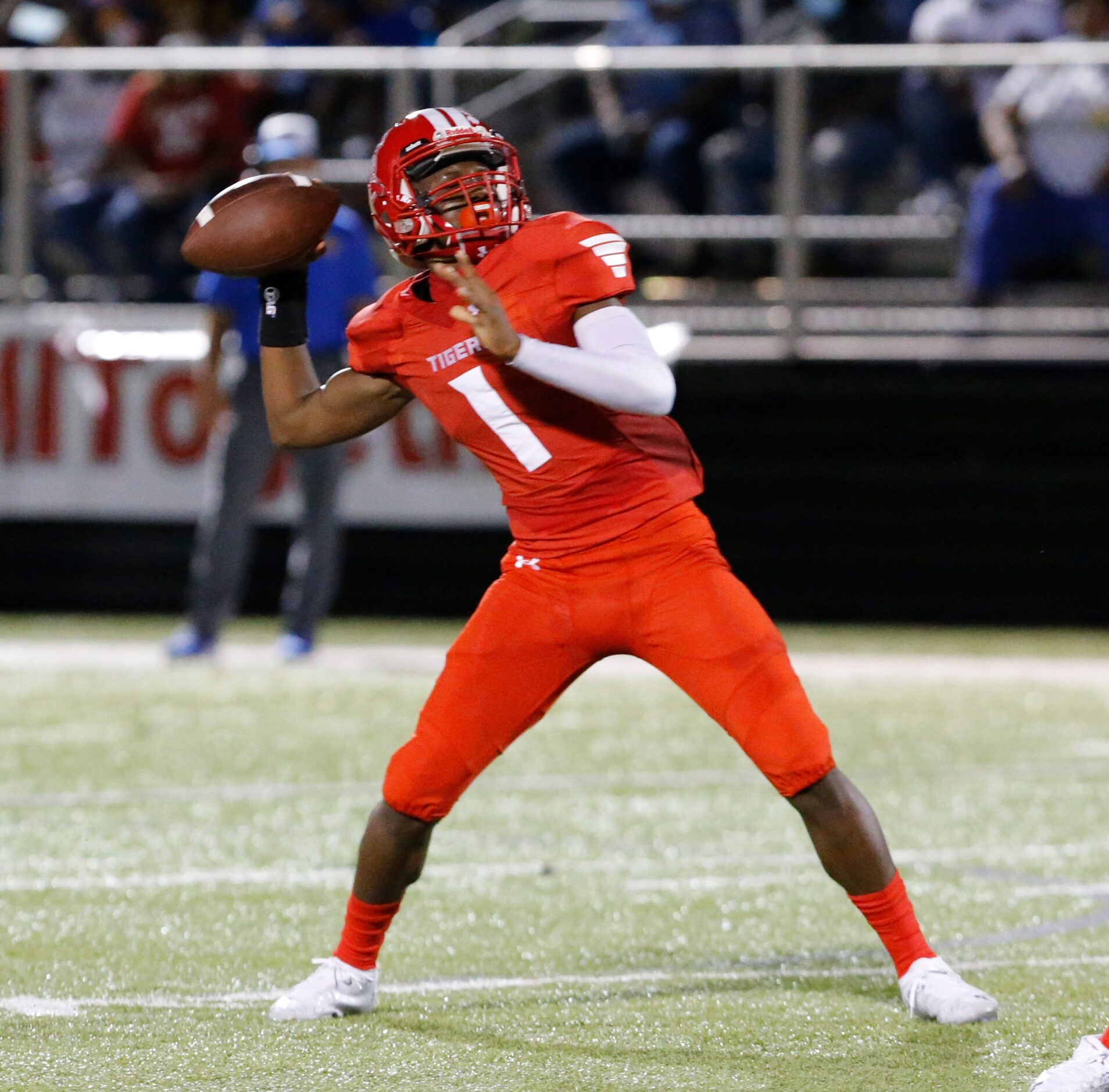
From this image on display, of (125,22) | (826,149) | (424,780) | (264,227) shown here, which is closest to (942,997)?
(424,780)

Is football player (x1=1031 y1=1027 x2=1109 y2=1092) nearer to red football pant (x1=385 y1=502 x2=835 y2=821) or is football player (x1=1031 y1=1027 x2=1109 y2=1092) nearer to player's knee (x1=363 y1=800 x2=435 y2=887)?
red football pant (x1=385 y1=502 x2=835 y2=821)

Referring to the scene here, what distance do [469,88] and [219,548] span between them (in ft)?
8.96

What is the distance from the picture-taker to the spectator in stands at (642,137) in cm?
1033

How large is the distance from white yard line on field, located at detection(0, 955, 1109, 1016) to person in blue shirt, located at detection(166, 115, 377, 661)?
4.39 metres

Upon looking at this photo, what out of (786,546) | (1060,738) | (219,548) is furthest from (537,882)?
(786,546)

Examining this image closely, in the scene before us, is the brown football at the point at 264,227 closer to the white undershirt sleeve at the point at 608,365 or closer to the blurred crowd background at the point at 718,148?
the white undershirt sleeve at the point at 608,365

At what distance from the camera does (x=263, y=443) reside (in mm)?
8938

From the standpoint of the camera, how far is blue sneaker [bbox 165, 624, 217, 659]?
9141 millimetres

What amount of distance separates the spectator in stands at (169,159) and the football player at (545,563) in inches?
259

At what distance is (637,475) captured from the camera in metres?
4.28

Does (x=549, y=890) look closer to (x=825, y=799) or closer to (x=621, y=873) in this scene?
(x=621, y=873)

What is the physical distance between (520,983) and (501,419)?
1.22m

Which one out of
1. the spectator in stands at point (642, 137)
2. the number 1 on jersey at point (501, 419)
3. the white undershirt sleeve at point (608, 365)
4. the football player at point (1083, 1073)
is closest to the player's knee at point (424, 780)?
the number 1 on jersey at point (501, 419)

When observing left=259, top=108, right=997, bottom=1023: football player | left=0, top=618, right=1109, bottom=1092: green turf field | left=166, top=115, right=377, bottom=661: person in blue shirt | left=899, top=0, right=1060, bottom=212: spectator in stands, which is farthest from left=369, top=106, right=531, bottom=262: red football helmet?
left=899, top=0, right=1060, bottom=212: spectator in stands
